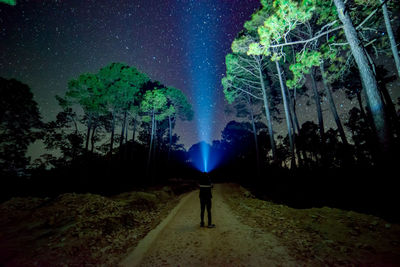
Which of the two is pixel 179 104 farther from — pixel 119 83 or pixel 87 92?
pixel 87 92

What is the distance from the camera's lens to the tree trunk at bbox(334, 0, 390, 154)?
5090 mm

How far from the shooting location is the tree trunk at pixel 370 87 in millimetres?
5090

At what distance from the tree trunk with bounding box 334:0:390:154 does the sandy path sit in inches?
187

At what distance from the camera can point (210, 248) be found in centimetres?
382

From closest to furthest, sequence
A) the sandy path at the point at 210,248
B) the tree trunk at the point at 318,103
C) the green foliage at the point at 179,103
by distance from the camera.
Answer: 1. the sandy path at the point at 210,248
2. the tree trunk at the point at 318,103
3. the green foliage at the point at 179,103

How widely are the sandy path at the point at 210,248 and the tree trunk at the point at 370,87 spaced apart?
475 cm

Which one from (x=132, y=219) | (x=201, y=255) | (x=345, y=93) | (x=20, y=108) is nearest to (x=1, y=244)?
(x=132, y=219)

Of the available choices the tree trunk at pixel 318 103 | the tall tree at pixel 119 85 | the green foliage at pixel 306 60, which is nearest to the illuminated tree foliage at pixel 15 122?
the tall tree at pixel 119 85

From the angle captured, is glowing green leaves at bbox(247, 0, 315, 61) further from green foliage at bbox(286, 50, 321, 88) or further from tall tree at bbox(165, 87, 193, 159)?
tall tree at bbox(165, 87, 193, 159)

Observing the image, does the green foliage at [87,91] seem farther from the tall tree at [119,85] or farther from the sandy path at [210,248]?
the sandy path at [210,248]

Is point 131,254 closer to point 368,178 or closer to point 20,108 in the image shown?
point 368,178

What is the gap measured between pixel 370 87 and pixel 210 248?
7.07 meters

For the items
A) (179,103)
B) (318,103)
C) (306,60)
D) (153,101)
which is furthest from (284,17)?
(179,103)

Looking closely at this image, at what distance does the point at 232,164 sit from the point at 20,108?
34358mm
